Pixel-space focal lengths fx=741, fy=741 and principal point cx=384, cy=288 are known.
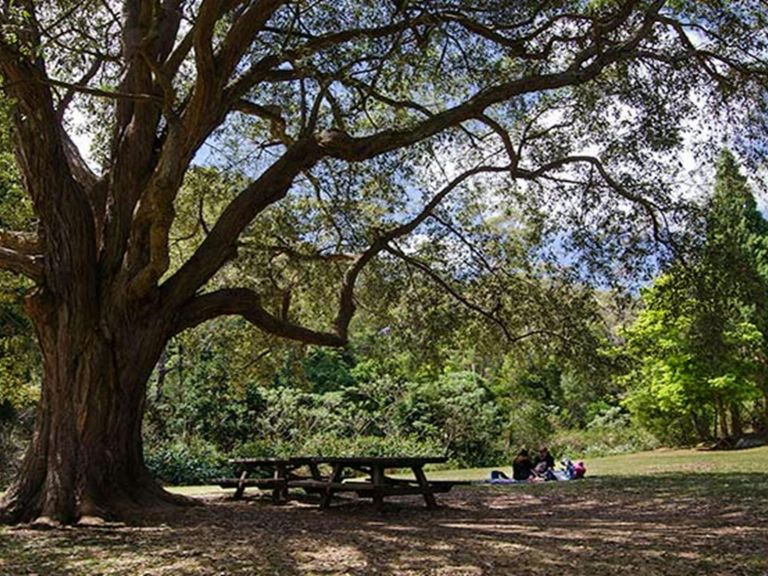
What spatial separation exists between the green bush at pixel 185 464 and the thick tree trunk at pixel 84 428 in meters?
9.52

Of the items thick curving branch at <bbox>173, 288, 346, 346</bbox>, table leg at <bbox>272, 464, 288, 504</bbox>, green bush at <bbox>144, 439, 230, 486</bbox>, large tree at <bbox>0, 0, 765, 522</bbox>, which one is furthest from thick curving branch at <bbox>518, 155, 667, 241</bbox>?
green bush at <bbox>144, 439, 230, 486</bbox>

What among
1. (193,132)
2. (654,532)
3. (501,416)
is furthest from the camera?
(501,416)

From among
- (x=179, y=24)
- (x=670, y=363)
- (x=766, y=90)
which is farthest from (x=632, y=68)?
(x=670, y=363)

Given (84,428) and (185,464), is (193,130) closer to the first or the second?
(84,428)

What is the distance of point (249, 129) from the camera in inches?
527

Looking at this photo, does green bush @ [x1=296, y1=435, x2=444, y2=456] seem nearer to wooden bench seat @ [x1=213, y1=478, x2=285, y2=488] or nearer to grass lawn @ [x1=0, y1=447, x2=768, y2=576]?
wooden bench seat @ [x1=213, y1=478, x2=285, y2=488]

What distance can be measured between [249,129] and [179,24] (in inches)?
133

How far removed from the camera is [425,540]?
243 inches

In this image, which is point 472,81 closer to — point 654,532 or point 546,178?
point 546,178

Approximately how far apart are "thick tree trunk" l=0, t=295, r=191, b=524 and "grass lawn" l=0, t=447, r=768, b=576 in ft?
1.76

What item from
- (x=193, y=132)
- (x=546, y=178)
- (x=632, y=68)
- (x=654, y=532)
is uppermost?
(x=632, y=68)

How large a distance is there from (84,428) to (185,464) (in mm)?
10563

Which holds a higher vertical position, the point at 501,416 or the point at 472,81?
the point at 472,81

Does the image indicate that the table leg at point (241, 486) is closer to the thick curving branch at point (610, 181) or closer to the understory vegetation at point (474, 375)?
the understory vegetation at point (474, 375)
